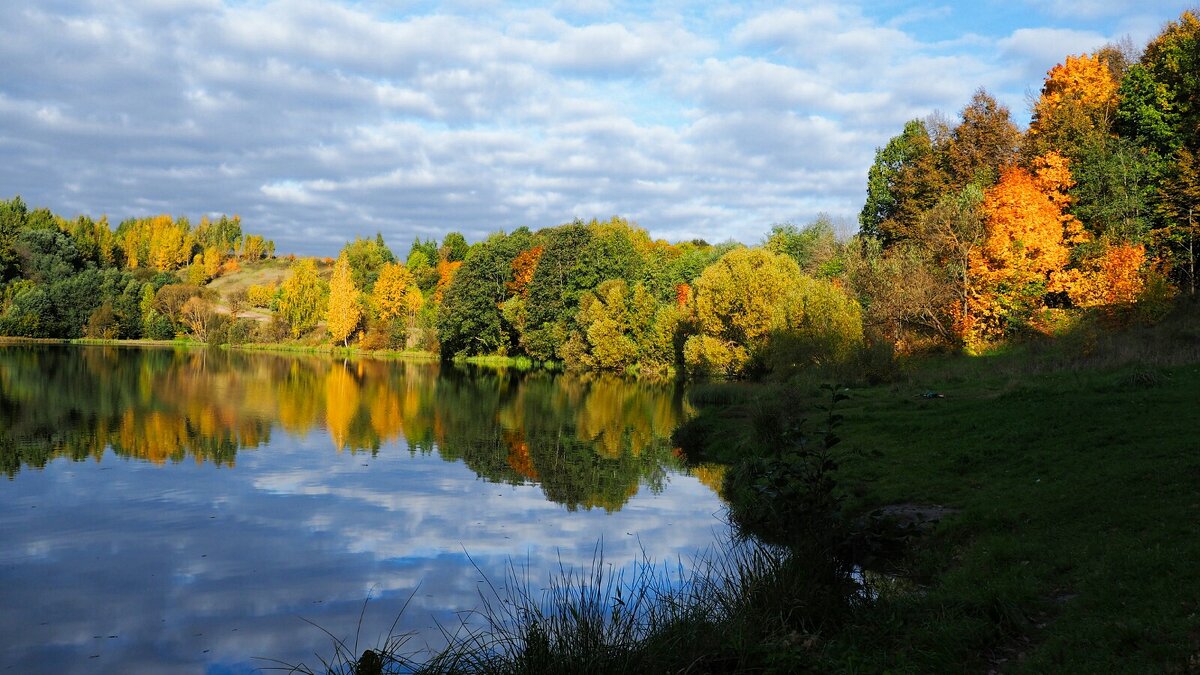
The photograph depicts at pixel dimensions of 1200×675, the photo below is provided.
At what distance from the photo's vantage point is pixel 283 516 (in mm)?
16297

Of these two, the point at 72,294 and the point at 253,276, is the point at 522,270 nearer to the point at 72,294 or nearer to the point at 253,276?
the point at 72,294

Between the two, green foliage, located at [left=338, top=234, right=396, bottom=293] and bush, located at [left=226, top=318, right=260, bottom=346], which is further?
green foliage, located at [left=338, top=234, right=396, bottom=293]

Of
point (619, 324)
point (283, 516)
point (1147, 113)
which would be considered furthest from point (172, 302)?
point (1147, 113)

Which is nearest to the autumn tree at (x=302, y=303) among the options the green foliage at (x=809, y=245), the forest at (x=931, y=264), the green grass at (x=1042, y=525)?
the forest at (x=931, y=264)

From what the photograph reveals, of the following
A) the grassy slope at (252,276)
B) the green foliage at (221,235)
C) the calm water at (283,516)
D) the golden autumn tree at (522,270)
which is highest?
the green foliage at (221,235)

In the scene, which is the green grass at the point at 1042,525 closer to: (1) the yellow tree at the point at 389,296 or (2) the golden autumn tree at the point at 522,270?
(2) the golden autumn tree at the point at 522,270

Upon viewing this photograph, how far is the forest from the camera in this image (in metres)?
→ 38.7

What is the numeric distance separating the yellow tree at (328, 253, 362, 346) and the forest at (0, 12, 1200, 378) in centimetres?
1256

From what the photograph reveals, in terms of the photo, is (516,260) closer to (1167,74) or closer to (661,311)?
(661,311)

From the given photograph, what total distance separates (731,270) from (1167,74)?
24527 millimetres

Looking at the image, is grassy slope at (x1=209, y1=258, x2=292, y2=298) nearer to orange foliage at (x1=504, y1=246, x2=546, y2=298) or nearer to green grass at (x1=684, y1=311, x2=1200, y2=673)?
orange foliage at (x1=504, y1=246, x2=546, y2=298)

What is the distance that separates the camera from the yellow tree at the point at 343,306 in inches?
3789

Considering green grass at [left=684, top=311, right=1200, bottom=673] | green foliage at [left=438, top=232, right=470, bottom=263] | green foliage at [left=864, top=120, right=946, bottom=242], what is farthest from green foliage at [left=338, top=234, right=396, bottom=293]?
green grass at [left=684, top=311, right=1200, bottom=673]

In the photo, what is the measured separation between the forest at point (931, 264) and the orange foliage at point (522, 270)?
256mm
